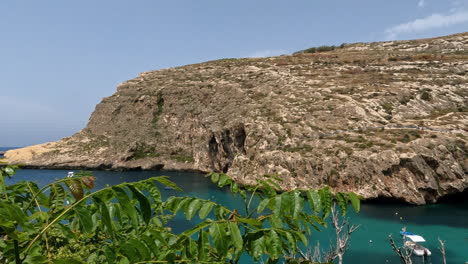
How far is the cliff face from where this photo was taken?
3219cm

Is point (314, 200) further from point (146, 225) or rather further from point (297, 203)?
point (146, 225)

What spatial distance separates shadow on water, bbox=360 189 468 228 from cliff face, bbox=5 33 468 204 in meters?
1.09

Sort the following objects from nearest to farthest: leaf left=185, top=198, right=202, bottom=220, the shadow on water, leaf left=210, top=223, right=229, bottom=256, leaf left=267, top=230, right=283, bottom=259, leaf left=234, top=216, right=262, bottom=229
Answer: leaf left=210, top=223, right=229, bottom=256 → leaf left=267, top=230, right=283, bottom=259 → leaf left=234, top=216, right=262, bottom=229 → leaf left=185, top=198, right=202, bottom=220 → the shadow on water

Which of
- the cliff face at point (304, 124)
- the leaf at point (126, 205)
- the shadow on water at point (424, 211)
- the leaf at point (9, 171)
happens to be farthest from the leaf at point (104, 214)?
the shadow on water at point (424, 211)

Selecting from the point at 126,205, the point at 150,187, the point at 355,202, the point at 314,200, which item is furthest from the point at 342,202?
the point at 126,205

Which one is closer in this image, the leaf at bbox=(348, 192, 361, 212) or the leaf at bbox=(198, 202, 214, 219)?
the leaf at bbox=(198, 202, 214, 219)

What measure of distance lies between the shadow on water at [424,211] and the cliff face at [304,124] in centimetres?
109

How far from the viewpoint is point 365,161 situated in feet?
106

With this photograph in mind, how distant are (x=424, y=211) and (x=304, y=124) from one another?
715 inches

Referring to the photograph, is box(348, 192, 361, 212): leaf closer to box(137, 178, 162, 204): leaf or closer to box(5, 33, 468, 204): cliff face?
box(137, 178, 162, 204): leaf

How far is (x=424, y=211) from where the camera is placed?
1118 inches

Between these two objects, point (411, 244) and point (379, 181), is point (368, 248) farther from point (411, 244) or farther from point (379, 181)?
point (379, 181)

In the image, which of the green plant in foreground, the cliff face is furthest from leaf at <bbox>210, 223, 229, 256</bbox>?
the cliff face

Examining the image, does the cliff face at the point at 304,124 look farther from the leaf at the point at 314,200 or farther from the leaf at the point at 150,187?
the leaf at the point at 150,187
